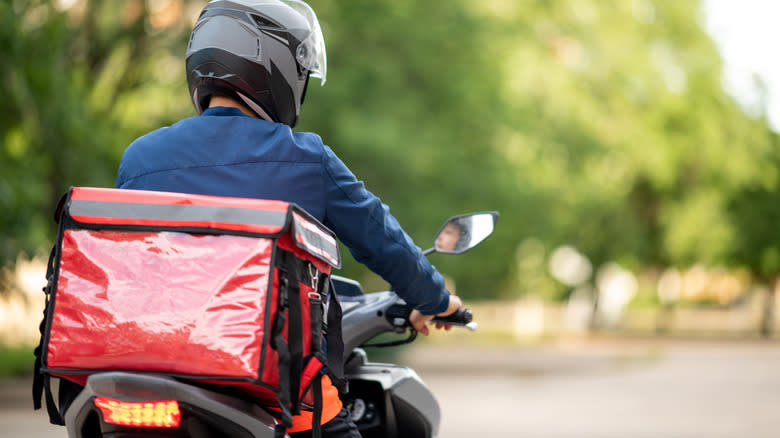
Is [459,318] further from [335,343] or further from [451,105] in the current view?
[451,105]

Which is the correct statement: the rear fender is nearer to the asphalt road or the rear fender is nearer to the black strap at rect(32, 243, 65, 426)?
the black strap at rect(32, 243, 65, 426)

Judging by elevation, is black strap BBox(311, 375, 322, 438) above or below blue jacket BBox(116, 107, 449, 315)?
below

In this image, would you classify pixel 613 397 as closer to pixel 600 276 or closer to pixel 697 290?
pixel 600 276

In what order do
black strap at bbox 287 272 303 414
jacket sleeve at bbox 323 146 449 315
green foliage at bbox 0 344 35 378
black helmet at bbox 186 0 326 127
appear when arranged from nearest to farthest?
1. black strap at bbox 287 272 303 414
2. jacket sleeve at bbox 323 146 449 315
3. black helmet at bbox 186 0 326 127
4. green foliage at bbox 0 344 35 378

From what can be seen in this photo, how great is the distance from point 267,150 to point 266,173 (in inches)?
1.8

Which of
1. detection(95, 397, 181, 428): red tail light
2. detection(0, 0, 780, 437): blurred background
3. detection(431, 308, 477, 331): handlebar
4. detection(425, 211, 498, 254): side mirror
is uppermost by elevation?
detection(0, 0, 780, 437): blurred background

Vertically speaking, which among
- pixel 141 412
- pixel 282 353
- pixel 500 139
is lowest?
pixel 141 412

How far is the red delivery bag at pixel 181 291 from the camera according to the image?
185 cm

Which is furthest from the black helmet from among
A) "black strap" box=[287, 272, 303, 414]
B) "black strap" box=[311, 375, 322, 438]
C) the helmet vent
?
"black strap" box=[311, 375, 322, 438]

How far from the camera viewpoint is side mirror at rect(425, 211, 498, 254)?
8.74 feet

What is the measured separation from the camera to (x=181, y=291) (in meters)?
1.87

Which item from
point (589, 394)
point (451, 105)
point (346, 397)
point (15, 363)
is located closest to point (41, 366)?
point (346, 397)

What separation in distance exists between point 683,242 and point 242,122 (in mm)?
30603

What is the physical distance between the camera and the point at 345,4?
559 inches
